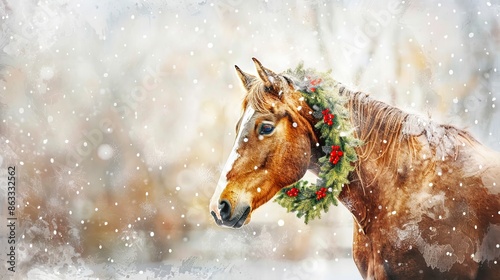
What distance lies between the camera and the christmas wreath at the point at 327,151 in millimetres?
1671

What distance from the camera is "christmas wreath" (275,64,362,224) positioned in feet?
5.48

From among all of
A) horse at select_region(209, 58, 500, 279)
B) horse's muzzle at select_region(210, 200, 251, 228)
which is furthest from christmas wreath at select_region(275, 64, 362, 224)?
horse's muzzle at select_region(210, 200, 251, 228)

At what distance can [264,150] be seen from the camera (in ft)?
5.28

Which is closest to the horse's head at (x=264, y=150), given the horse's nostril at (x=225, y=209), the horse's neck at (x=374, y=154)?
the horse's nostril at (x=225, y=209)

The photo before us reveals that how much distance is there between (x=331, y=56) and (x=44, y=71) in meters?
1.27

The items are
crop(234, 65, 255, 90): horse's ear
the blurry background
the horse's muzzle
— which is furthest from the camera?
the blurry background

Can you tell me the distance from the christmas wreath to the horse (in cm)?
2

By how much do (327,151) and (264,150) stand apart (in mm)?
236

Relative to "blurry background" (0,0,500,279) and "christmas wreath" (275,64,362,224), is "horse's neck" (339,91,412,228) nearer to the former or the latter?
"christmas wreath" (275,64,362,224)

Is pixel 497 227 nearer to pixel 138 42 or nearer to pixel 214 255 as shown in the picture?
pixel 214 255

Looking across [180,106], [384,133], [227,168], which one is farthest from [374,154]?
[180,106]

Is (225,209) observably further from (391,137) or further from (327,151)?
(391,137)

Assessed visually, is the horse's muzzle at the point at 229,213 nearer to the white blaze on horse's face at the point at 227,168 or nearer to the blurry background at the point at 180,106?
the white blaze on horse's face at the point at 227,168

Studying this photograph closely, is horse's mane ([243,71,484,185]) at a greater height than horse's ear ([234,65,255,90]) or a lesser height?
lesser
